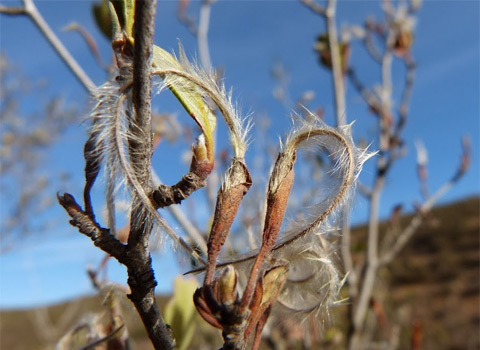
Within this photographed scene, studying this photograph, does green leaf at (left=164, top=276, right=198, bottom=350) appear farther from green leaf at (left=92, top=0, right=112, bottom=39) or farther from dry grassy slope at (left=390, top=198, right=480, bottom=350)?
dry grassy slope at (left=390, top=198, right=480, bottom=350)

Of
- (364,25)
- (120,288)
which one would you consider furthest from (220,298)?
(364,25)

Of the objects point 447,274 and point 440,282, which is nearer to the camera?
point 440,282

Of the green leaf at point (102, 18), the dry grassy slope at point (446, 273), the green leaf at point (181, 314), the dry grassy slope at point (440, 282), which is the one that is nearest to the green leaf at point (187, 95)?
the green leaf at point (181, 314)

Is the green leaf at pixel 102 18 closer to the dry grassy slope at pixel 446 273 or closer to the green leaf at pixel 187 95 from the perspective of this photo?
the green leaf at pixel 187 95

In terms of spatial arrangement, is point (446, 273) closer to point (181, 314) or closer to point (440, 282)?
point (440, 282)

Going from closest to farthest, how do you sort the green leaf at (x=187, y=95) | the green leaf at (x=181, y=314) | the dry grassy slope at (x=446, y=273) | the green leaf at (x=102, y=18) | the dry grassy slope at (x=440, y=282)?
1. the green leaf at (x=187, y=95)
2. the green leaf at (x=181, y=314)
3. the green leaf at (x=102, y=18)
4. the dry grassy slope at (x=440, y=282)
5. the dry grassy slope at (x=446, y=273)

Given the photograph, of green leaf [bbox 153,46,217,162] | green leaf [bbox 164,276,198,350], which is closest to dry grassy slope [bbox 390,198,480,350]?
green leaf [bbox 164,276,198,350]

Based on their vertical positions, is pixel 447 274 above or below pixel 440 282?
above

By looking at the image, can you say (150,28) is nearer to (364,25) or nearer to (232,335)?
(232,335)

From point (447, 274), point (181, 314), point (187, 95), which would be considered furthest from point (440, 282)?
point (187, 95)
